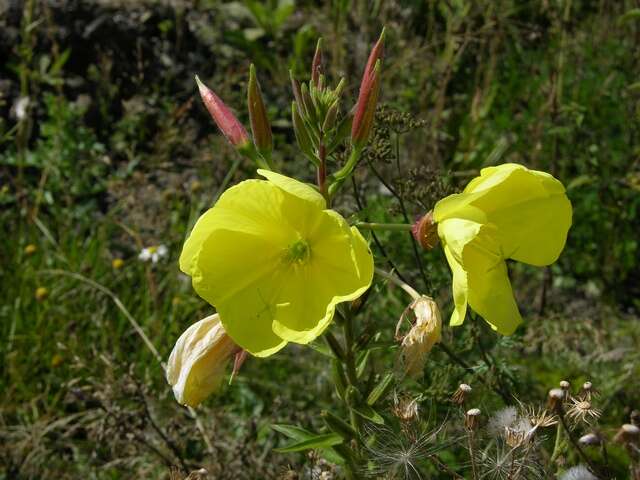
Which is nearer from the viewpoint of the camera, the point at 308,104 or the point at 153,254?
the point at 308,104

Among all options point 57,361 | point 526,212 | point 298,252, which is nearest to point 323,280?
point 298,252

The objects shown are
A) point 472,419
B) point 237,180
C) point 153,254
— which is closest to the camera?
point 472,419

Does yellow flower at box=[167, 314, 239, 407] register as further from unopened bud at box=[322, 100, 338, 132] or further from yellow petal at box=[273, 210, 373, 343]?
unopened bud at box=[322, 100, 338, 132]

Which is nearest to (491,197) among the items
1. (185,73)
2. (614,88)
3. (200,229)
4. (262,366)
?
(200,229)

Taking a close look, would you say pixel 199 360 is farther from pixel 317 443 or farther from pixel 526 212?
pixel 526 212

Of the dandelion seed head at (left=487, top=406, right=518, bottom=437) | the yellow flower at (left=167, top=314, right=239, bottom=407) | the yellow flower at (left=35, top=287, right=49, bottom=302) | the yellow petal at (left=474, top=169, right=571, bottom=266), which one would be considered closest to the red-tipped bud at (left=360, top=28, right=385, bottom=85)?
the yellow petal at (left=474, top=169, right=571, bottom=266)

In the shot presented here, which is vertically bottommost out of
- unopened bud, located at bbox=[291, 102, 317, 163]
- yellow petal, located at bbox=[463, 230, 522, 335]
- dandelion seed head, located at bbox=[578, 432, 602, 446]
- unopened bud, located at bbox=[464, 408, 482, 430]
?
dandelion seed head, located at bbox=[578, 432, 602, 446]

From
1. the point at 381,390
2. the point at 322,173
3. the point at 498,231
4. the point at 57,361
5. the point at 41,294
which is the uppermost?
the point at 322,173
